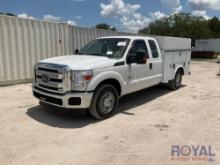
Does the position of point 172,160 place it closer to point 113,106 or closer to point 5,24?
point 113,106

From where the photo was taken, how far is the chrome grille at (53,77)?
4617mm

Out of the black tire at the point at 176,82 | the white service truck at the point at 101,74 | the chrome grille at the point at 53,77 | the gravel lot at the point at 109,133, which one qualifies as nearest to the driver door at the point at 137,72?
the white service truck at the point at 101,74

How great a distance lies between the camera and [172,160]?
352cm

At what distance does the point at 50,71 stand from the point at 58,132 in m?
1.32

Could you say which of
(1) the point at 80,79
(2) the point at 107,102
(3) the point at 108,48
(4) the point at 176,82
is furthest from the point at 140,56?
(4) the point at 176,82

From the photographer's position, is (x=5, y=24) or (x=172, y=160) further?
(x=5, y=24)

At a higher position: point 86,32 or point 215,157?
point 86,32

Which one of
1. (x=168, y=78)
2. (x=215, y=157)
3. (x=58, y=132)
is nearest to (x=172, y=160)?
(x=215, y=157)

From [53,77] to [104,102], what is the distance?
4.23 feet

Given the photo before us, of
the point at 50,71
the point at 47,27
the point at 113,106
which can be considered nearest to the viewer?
the point at 50,71

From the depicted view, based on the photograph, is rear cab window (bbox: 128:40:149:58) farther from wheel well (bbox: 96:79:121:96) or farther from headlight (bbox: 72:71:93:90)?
headlight (bbox: 72:71:93:90)

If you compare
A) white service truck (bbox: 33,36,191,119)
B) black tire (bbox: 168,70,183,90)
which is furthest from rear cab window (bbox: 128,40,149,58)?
black tire (bbox: 168,70,183,90)

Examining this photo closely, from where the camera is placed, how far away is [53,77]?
4.80 m

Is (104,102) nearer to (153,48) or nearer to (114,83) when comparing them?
(114,83)
